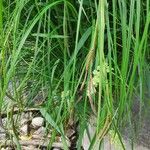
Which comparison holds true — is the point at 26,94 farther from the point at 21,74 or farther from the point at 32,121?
the point at 32,121

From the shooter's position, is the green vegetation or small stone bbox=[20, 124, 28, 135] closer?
the green vegetation

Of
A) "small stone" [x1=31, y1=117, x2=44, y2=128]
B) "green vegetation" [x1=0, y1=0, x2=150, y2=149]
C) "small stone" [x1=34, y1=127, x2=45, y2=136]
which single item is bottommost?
"small stone" [x1=34, y1=127, x2=45, y2=136]

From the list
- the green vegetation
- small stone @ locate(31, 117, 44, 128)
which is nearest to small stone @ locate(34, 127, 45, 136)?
small stone @ locate(31, 117, 44, 128)

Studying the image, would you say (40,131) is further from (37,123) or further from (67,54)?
(67,54)

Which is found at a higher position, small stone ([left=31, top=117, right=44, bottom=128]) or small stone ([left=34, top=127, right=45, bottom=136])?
small stone ([left=31, top=117, right=44, bottom=128])

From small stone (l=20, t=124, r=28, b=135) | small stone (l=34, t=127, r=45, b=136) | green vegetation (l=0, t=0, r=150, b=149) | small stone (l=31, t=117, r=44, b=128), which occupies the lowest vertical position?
small stone (l=34, t=127, r=45, b=136)

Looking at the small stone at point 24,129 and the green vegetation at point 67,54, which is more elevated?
the green vegetation at point 67,54

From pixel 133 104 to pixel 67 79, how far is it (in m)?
0.23

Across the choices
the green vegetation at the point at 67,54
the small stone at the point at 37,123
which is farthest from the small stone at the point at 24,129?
the green vegetation at the point at 67,54

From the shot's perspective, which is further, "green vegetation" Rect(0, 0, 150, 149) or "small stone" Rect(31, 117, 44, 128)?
"small stone" Rect(31, 117, 44, 128)

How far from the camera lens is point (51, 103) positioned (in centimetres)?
105

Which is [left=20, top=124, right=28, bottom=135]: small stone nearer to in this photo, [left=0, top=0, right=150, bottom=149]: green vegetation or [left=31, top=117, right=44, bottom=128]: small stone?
[left=31, top=117, right=44, bottom=128]: small stone

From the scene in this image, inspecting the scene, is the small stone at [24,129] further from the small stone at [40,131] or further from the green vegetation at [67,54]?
the green vegetation at [67,54]

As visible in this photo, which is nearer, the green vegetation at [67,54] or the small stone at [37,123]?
the green vegetation at [67,54]
